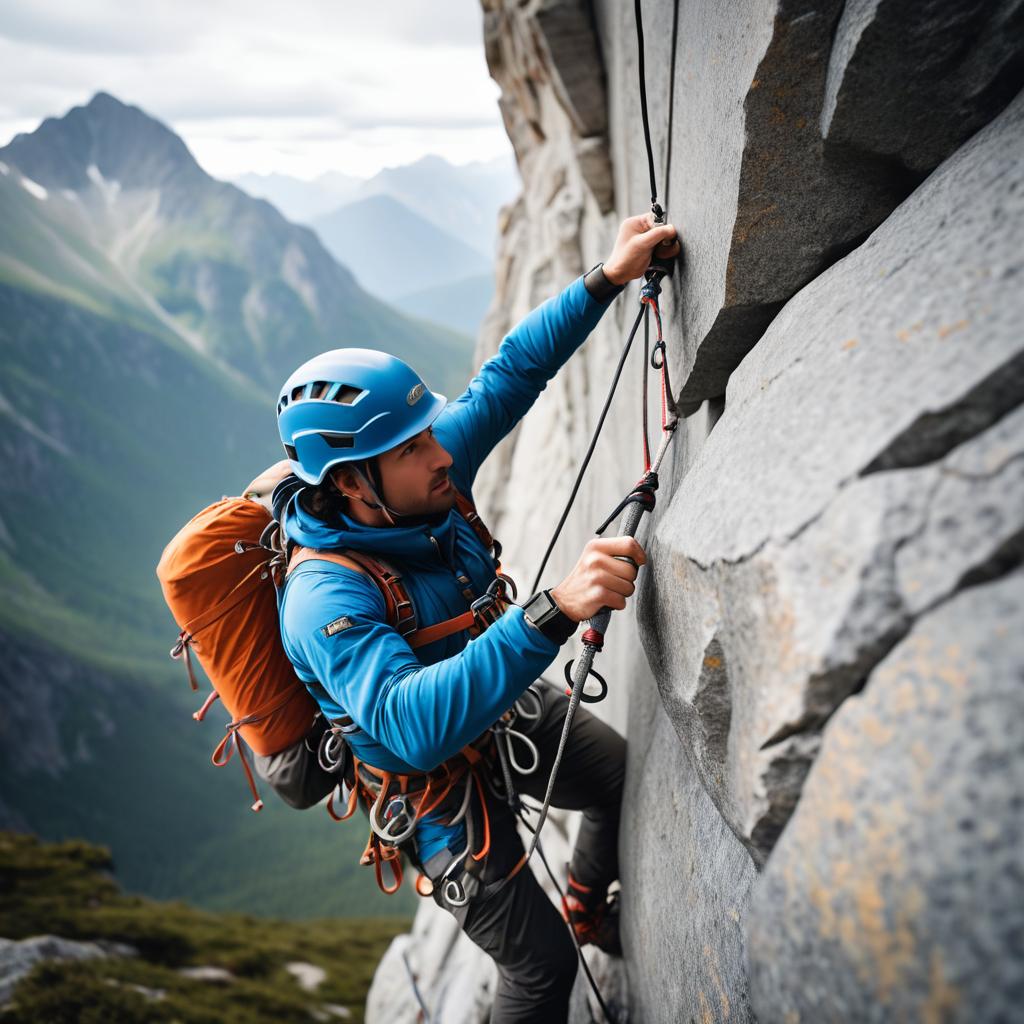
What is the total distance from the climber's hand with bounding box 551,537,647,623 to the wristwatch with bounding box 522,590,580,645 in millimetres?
67

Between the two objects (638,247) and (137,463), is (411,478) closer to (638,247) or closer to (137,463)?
(638,247)

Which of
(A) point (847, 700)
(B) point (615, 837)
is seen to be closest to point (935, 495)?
(A) point (847, 700)

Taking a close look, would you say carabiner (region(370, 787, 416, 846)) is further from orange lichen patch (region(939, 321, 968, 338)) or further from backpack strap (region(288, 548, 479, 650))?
orange lichen patch (region(939, 321, 968, 338))

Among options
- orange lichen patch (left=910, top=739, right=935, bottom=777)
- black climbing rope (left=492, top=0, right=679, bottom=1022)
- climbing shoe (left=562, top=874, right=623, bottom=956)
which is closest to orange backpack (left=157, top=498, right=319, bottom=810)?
black climbing rope (left=492, top=0, right=679, bottom=1022)

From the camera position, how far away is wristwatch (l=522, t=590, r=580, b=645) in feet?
9.91

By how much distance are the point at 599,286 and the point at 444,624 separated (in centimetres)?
212

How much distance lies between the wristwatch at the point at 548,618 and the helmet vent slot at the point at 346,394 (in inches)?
57.6

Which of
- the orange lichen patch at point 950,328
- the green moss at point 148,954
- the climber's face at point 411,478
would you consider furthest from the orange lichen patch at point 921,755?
the green moss at point 148,954

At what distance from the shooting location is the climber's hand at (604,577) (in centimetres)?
291

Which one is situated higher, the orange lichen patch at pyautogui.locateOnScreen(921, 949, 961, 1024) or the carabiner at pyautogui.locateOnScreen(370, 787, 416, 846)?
the orange lichen patch at pyautogui.locateOnScreen(921, 949, 961, 1024)

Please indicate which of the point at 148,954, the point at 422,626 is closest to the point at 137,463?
the point at 148,954

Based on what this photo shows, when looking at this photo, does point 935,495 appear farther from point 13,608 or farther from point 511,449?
point 13,608

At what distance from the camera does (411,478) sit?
3867 millimetres

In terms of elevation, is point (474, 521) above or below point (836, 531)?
below
